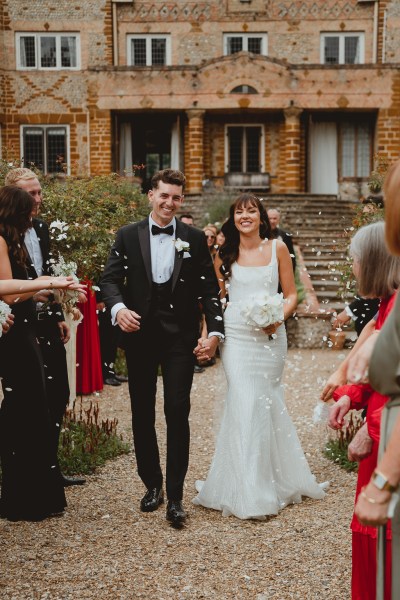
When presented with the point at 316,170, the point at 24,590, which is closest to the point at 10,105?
the point at 316,170

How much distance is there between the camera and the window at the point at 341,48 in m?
27.3

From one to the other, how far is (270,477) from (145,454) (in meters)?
0.87

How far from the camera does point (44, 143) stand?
27.5 m

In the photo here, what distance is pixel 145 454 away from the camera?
520cm

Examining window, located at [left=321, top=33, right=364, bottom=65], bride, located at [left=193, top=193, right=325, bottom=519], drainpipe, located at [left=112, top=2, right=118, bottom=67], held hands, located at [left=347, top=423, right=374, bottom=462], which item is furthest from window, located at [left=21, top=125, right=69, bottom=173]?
held hands, located at [left=347, top=423, right=374, bottom=462]

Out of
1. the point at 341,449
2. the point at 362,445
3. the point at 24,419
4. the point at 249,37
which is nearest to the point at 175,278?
the point at 24,419

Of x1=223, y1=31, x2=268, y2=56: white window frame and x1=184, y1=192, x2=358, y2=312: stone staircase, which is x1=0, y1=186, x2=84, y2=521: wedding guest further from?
x1=223, y1=31, x2=268, y2=56: white window frame

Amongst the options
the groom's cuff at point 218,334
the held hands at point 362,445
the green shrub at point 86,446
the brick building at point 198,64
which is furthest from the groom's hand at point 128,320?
the brick building at point 198,64

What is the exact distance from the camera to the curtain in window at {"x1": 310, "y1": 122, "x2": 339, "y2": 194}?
28062 mm

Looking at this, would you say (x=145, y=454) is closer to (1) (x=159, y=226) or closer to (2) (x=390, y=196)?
(1) (x=159, y=226)

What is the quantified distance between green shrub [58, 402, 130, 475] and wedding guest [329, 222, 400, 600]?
3.25 meters

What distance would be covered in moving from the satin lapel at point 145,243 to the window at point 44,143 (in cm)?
2298

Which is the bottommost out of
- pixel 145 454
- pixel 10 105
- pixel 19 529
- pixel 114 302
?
pixel 19 529

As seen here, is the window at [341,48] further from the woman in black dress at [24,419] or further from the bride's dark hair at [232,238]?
the woman in black dress at [24,419]
